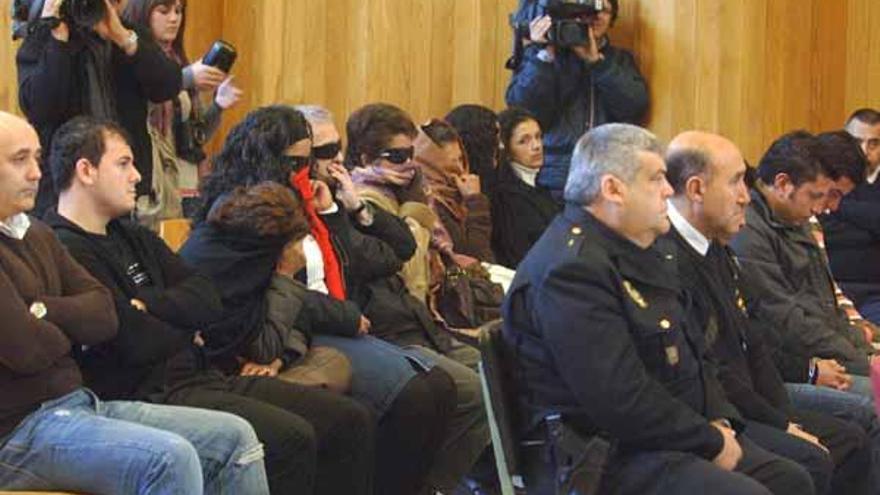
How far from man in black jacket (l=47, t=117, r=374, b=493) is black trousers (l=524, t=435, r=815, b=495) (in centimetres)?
62

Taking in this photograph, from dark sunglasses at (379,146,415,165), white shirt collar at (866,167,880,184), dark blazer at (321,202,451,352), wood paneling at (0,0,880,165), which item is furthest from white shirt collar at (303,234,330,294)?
white shirt collar at (866,167,880,184)

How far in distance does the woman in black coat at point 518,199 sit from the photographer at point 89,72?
1.49 metres

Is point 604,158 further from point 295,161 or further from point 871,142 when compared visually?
point 871,142

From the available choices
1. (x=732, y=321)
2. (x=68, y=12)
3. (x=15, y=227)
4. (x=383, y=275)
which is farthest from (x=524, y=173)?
(x=15, y=227)

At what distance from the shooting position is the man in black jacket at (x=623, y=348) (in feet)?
11.9

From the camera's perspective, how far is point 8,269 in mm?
3566

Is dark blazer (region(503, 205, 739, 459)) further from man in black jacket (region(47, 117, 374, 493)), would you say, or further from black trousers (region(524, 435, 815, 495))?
man in black jacket (region(47, 117, 374, 493))

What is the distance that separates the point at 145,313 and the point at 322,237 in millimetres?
915

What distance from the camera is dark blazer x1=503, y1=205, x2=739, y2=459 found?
11.9 ft

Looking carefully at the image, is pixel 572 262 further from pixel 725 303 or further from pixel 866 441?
pixel 866 441

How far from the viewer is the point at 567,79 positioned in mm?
6984

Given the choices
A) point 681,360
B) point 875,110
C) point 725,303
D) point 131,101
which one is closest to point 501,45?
point 875,110

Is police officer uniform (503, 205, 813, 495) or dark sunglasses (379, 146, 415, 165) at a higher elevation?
dark sunglasses (379, 146, 415, 165)

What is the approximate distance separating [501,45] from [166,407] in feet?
13.4
